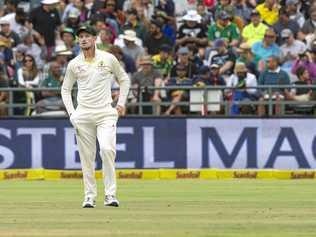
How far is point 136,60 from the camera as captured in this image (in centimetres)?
2303

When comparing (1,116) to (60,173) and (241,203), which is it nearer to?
(60,173)

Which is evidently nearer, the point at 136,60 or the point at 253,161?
the point at 253,161

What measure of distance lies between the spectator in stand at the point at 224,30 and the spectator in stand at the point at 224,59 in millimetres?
966

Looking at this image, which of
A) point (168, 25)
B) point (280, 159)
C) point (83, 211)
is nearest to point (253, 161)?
point (280, 159)

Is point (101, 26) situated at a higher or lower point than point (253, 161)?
higher

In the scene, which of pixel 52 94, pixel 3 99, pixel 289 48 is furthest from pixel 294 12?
pixel 3 99

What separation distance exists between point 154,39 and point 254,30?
1.89 m

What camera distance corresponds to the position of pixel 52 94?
21875 millimetres

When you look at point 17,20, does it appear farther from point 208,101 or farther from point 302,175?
point 302,175

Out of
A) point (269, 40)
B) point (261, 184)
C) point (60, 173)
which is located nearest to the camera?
point (261, 184)

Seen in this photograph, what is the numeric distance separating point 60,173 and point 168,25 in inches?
179

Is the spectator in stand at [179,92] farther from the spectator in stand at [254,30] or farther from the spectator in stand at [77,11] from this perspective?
the spectator in stand at [77,11]

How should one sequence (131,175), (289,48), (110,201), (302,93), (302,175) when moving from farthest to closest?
(289,48), (302,93), (131,175), (302,175), (110,201)

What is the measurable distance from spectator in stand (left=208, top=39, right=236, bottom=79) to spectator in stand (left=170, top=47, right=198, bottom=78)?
0.33 m
